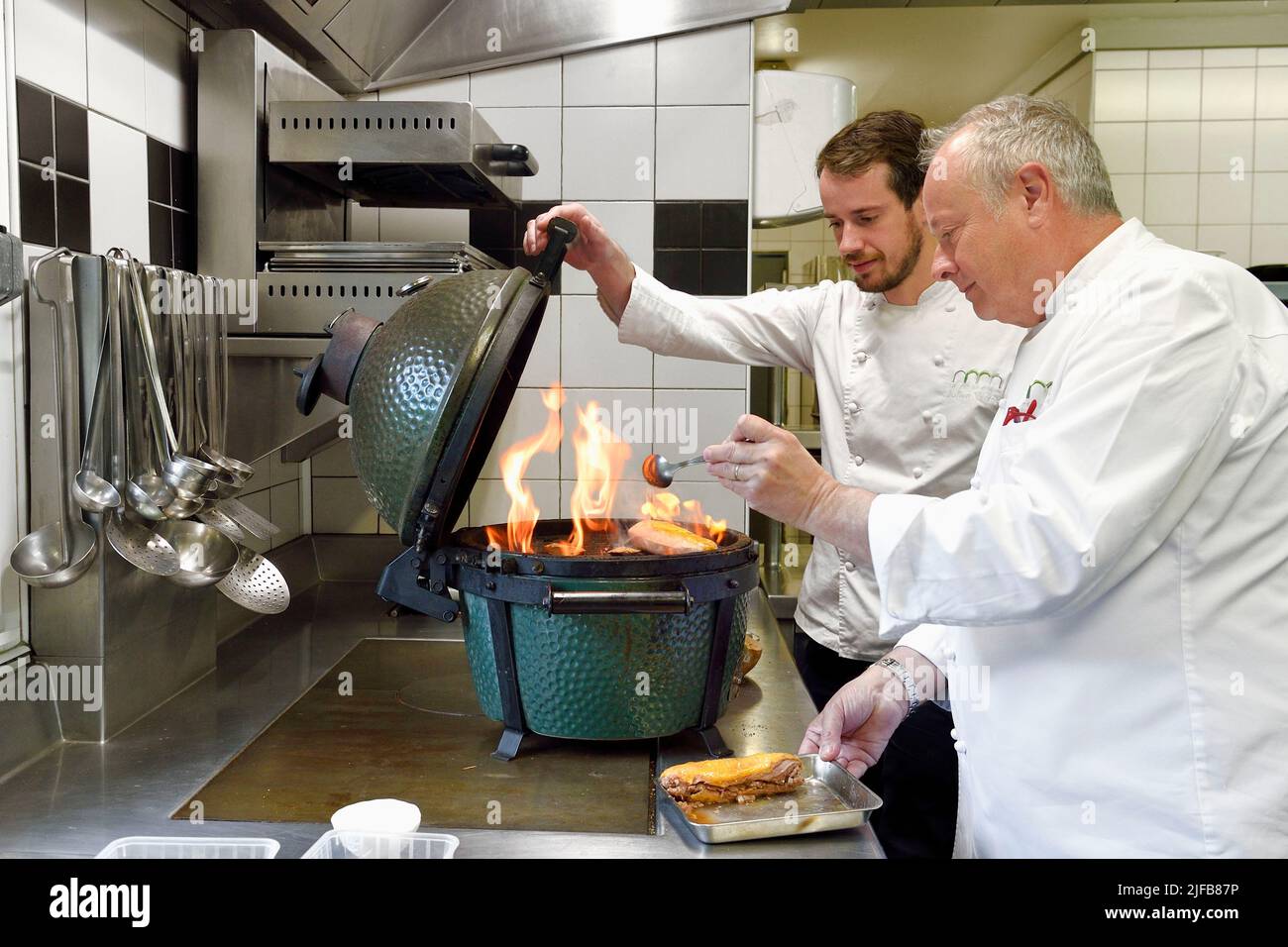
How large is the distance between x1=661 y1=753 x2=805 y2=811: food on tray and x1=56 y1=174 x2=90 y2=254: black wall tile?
1.17 metres

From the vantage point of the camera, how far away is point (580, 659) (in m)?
1.31

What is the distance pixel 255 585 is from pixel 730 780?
836 millimetres

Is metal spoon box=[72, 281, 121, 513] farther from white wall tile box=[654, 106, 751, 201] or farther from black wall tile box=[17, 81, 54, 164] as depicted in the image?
white wall tile box=[654, 106, 751, 201]

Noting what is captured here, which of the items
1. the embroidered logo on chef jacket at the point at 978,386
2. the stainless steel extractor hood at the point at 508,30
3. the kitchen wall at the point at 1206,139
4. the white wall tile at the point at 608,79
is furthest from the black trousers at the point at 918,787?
the kitchen wall at the point at 1206,139

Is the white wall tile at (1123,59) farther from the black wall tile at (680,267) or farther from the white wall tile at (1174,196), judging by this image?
the black wall tile at (680,267)

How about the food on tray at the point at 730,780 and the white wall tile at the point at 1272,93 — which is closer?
the food on tray at the point at 730,780

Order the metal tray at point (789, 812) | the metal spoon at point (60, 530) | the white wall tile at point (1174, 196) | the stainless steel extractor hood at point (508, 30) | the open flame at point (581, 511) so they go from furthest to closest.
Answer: the white wall tile at point (1174, 196), the stainless steel extractor hood at point (508, 30), the open flame at point (581, 511), the metal spoon at point (60, 530), the metal tray at point (789, 812)

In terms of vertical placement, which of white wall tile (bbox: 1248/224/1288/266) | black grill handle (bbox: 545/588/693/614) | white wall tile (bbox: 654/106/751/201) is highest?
white wall tile (bbox: 1248/224/1288/266)

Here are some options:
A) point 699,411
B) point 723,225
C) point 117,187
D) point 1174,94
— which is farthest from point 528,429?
point 1174,94

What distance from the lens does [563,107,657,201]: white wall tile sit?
2.66m

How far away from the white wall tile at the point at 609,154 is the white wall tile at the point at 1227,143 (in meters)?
3.33

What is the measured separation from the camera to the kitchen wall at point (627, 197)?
8.72 feet

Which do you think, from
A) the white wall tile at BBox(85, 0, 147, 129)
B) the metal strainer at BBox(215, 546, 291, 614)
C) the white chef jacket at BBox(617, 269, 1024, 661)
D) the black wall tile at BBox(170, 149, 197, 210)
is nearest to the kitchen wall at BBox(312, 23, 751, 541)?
the white chef jacket at BBox(617, 269, 1024, 661)

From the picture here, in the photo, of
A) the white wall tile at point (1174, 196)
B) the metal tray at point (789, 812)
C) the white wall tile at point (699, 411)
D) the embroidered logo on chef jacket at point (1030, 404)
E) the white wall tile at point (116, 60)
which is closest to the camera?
the metal tray at point (789, 812)
